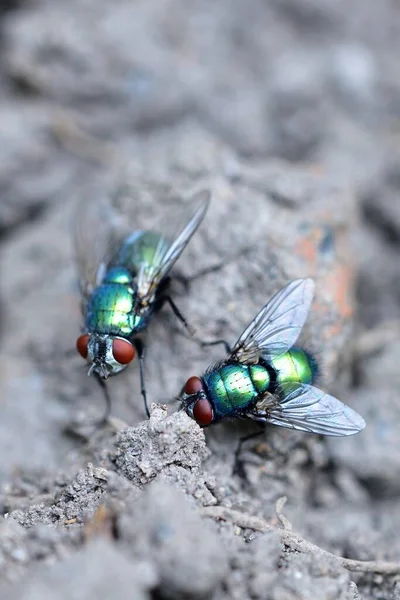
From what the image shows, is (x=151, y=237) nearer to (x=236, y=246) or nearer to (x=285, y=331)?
(x=236, y=246)

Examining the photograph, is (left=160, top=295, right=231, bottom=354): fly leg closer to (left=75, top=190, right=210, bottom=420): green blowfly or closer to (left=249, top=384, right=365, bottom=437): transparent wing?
(left=75, top=190, right=210, bottom=420): green blowfly

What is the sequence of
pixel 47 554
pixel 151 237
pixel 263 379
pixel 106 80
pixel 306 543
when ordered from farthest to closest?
pixel 106 80, pixel 151 237, pixel 263 379, pixel 306 543, pixel 47 554

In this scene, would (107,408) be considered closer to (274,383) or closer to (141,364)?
(141,364)

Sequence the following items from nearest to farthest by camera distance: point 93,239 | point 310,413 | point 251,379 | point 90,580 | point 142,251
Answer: point 90,580 < point 310,413 < point 251,379 < point 142,251 < point 93,239

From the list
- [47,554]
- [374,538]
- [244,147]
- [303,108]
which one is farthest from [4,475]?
[303,108]

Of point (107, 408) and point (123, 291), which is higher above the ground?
point (123, 291)

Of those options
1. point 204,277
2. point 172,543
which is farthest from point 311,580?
point 204,277

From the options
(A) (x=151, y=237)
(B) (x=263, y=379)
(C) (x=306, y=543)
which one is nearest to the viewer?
(C) (x=306, y=543)
